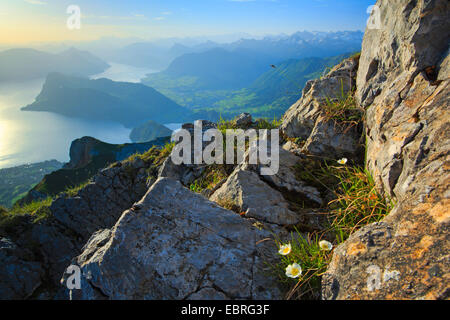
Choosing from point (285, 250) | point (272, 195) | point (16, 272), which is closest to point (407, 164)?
point (285, 250)

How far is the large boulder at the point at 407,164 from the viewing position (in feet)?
8.33

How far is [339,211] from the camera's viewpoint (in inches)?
176

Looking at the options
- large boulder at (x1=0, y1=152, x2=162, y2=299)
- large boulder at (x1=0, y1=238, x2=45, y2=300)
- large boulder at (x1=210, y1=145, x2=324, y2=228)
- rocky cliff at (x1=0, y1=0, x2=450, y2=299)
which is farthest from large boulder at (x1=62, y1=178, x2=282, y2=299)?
large boulder at (x1=0, y1=238, x2=45, y2=300)

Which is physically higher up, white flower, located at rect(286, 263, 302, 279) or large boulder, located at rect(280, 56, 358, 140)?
large boulder, located at rect(280, 56, 358, 140)

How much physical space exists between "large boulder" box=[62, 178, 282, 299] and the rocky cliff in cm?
2

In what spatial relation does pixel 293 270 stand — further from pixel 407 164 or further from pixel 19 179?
pixel 19 179

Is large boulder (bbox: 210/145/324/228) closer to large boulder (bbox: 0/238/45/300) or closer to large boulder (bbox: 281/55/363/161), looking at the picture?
large boulder (bbox: 281/55/363/161)

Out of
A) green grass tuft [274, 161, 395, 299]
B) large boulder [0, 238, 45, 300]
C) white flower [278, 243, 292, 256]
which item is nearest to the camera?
green grass tuft [274, 161, 395, 299]

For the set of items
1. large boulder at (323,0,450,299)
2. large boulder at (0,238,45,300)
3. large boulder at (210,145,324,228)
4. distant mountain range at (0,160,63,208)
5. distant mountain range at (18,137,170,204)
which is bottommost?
distant mountain range at (0,160,63,208)

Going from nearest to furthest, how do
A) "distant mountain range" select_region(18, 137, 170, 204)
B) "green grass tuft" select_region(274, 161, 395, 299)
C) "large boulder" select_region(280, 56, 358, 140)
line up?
"green grass tuft" select_region(274, 161, 395, 299) → "large boulder" select_region(280, 56, 358, 140) → "distant mountain range" select_region(18, 137, 170, 204)

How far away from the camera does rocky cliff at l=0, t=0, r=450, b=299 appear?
281 cm

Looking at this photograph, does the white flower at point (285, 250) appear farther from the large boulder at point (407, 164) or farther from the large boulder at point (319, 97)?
the large boulder at point (319, 97)

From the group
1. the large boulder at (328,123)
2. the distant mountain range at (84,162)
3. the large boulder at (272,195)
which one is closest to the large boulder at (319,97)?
the large boulder at (328,123)
